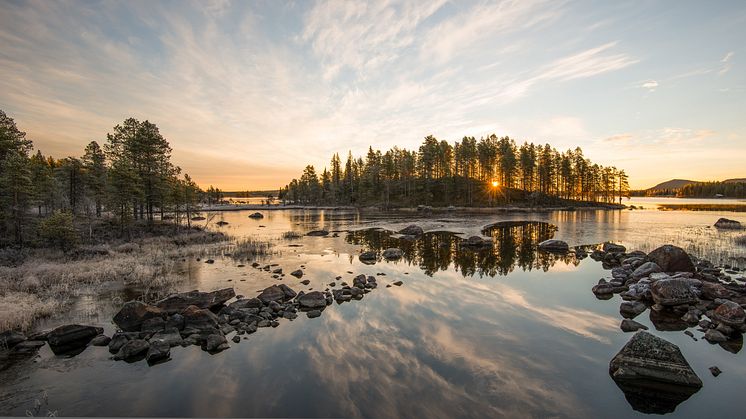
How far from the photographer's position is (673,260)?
22.3 meters

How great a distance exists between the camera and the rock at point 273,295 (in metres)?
18.4

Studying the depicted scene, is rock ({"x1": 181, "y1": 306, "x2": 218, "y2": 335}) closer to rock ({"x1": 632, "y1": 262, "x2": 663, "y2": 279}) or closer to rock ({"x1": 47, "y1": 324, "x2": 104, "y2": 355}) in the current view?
rock ({"x1": 47, "y1": 324, "x2": 104, "y2": 355})

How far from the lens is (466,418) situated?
916 centimetres

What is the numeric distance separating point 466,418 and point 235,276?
20.1m

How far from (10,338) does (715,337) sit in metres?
28.8

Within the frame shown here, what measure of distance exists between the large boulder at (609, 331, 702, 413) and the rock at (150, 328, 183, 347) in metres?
16.3

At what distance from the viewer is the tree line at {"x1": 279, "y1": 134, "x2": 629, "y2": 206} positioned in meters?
117

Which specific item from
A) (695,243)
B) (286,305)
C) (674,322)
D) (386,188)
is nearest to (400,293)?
(286,305)

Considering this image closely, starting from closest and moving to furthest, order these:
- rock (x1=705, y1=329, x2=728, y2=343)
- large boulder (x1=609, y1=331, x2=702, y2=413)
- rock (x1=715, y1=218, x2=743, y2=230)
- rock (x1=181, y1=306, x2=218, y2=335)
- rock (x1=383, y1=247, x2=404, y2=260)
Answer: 1. large boulder (x1=609, y1=331, x2=702, y2=413)
2. rock (x1=705, y1=329, x2=728, y2=343)
3. rock (x1=181, y1=306, x2=218, y2=335)
4. rock (x1=383, y1=247, x2=404, y2=260)
5. rock (x1=715, y1=218, x2=743, y2=230)

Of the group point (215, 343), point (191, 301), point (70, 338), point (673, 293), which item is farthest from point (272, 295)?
point (673, 293)

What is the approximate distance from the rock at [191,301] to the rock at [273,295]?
76.7 inches

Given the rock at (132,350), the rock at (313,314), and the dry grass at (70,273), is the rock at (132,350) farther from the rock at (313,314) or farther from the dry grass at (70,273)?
the rock at (313,314)

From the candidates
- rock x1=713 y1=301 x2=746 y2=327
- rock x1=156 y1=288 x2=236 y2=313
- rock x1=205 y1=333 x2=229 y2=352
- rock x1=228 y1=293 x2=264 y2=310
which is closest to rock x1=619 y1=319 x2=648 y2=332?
rock x1=713 y1=301 x2=746 y2=327

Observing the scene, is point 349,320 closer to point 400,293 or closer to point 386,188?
point 400,293
